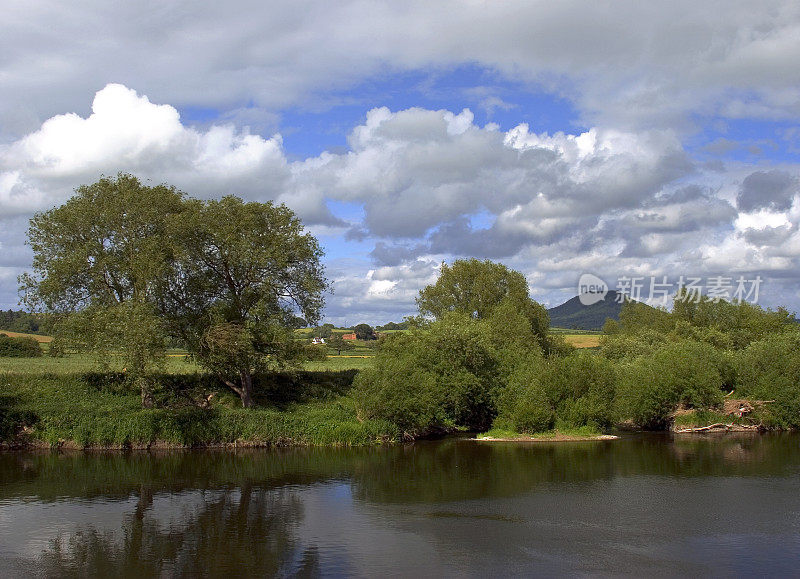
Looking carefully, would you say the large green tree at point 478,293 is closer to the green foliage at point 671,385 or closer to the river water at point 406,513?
the green foliage at point 671,385

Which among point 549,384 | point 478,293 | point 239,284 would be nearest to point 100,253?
point 239,284

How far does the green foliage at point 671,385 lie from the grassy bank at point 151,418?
60.7 ft

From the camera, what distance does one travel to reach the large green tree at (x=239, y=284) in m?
43.6

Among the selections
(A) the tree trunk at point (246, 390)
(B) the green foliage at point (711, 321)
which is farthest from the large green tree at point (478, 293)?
(A) the tree trunk at point (246, 390)

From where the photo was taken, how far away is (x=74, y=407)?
42.3 metres

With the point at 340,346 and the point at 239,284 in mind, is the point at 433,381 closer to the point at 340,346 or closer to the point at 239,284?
the point at 239,284

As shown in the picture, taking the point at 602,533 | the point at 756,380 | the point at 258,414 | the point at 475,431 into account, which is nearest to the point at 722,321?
the point at 756,380

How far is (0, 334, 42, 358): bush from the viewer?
210 ft

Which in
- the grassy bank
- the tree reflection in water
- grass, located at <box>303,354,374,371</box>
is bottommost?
the tree reflection in water

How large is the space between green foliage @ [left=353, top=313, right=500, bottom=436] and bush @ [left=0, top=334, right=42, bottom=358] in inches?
1475

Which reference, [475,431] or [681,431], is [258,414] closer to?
[475,431]

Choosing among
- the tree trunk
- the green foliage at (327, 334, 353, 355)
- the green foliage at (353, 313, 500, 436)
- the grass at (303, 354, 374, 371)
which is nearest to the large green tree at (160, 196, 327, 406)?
the tree trunk

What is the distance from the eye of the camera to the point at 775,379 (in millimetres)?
48125

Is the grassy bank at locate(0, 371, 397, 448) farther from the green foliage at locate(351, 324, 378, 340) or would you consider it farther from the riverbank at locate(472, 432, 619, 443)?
the green foliage at locate(351, 324, 378, 340)
